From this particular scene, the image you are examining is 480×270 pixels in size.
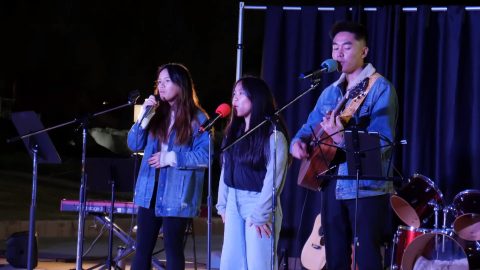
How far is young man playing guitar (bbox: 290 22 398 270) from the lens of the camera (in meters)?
5.00

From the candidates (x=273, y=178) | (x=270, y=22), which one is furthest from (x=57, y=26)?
(x=273, y=178)

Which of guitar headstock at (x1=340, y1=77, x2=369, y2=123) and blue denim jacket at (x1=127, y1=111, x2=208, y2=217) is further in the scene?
blue denim jacket at (x1=127, y1=111, x2=208, y2=217)

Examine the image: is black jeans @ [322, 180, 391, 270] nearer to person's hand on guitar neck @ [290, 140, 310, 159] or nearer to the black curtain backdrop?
person's hand on guitar neck @ [290, 140, 310, 159]

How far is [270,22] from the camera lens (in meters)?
7.82

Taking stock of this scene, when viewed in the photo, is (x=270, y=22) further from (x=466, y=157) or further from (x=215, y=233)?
(x=215, y=233)

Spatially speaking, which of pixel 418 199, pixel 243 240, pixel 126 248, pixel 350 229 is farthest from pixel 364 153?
pixel 126 248

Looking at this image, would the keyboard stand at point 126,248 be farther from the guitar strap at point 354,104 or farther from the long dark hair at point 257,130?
the guitar strap at point 354,104

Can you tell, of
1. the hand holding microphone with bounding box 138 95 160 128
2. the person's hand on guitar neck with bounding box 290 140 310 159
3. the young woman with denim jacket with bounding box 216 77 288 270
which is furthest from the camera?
the hand holding microphone with bounding box 138 95 160 128

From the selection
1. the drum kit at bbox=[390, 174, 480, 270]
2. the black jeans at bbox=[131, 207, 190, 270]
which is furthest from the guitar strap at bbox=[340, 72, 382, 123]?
the drum kit at bbox=[390, 174, 480, 270]

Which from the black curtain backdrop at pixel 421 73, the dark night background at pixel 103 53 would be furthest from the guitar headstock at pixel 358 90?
the dark night background at pixel 103 53

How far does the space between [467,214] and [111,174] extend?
291 centimetres

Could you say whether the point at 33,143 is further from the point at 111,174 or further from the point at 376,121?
the point at 376,121

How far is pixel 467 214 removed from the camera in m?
6.91

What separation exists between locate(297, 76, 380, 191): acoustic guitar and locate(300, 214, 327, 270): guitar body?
226 cm
